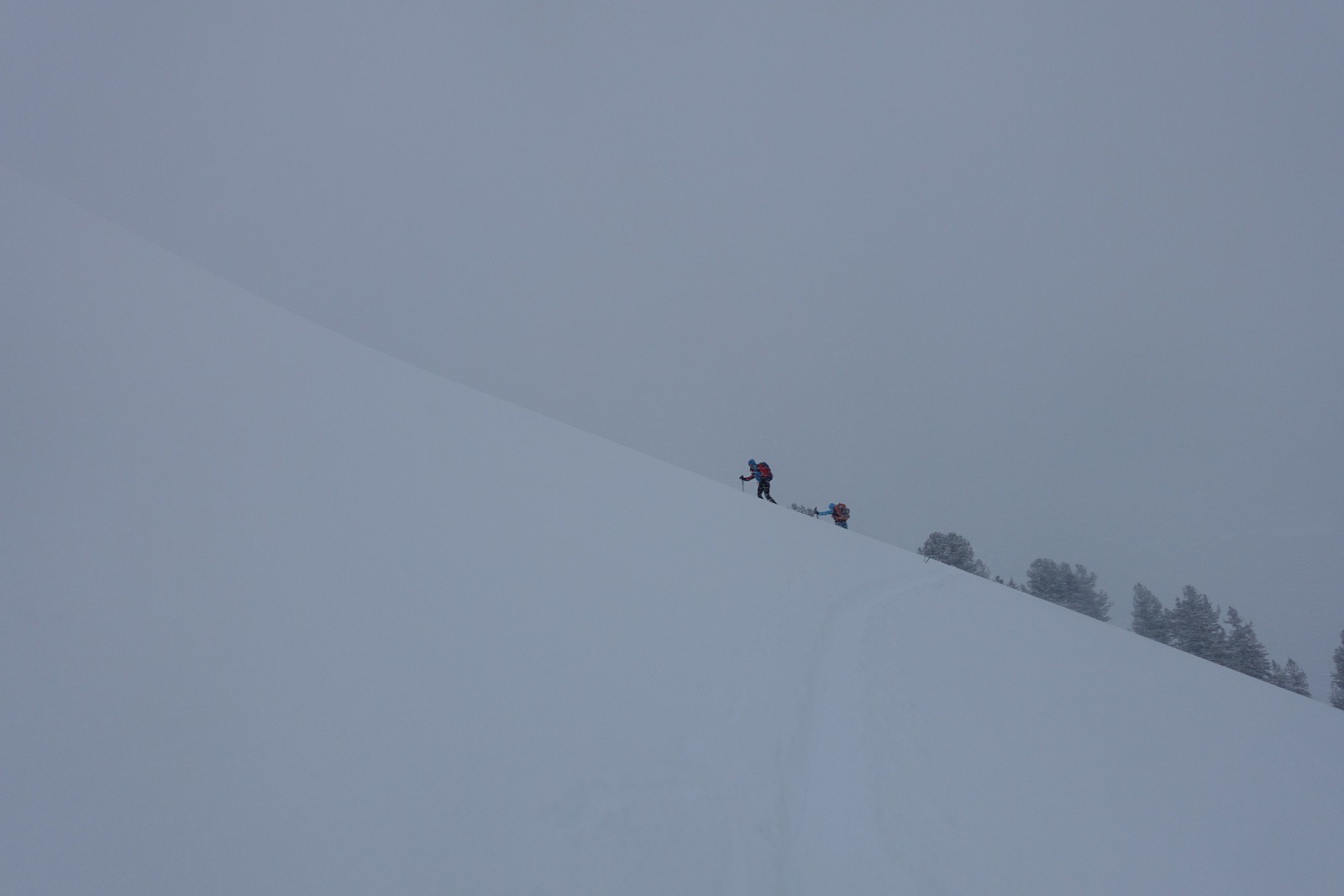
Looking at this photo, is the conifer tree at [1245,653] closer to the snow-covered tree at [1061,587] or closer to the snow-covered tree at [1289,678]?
the snow-covered tree at [1289,678]

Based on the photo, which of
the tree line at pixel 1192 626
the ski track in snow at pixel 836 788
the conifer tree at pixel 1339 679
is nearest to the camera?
the ski track in snow at pixel 836 788

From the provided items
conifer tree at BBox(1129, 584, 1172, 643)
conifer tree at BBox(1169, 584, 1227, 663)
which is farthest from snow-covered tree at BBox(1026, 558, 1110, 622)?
conifer tree at BBox(1169, 584, 1227, 663)

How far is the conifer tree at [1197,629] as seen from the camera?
94.5 feet

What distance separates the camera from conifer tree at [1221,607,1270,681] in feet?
89.5

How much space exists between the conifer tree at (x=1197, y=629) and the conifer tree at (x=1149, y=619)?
539 mm

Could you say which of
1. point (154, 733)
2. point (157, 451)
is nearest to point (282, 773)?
point (154, 733)

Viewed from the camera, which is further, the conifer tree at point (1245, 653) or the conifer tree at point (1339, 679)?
the conifer tree at point (1339, 679)

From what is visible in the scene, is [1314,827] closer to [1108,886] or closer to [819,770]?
[1108,886]

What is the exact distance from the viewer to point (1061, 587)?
114 ft

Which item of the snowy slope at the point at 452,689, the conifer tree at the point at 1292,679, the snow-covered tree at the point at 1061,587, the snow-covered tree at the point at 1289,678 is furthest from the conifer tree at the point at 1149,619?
the snowy slope at the point at 452,689

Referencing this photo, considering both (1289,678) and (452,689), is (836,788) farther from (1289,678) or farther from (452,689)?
(1289,678)

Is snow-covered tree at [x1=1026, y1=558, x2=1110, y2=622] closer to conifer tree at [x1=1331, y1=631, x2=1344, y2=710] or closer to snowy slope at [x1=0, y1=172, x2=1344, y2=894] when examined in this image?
conifer tree at [x1=1331, y1=631, x2=1344, y2=710]

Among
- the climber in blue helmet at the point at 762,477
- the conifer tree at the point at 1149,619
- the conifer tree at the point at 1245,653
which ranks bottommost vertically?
the climber in blue helmet at the point at 762,477

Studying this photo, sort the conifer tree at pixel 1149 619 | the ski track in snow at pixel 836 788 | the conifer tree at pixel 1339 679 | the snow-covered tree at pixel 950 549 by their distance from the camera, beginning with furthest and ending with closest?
the conifer tree at pixel 1149 619 → the conifer tree at pixel 1339 679 → the snow-covered tree at pixel 950 549 → the ski track in snow at pixel 836 788
